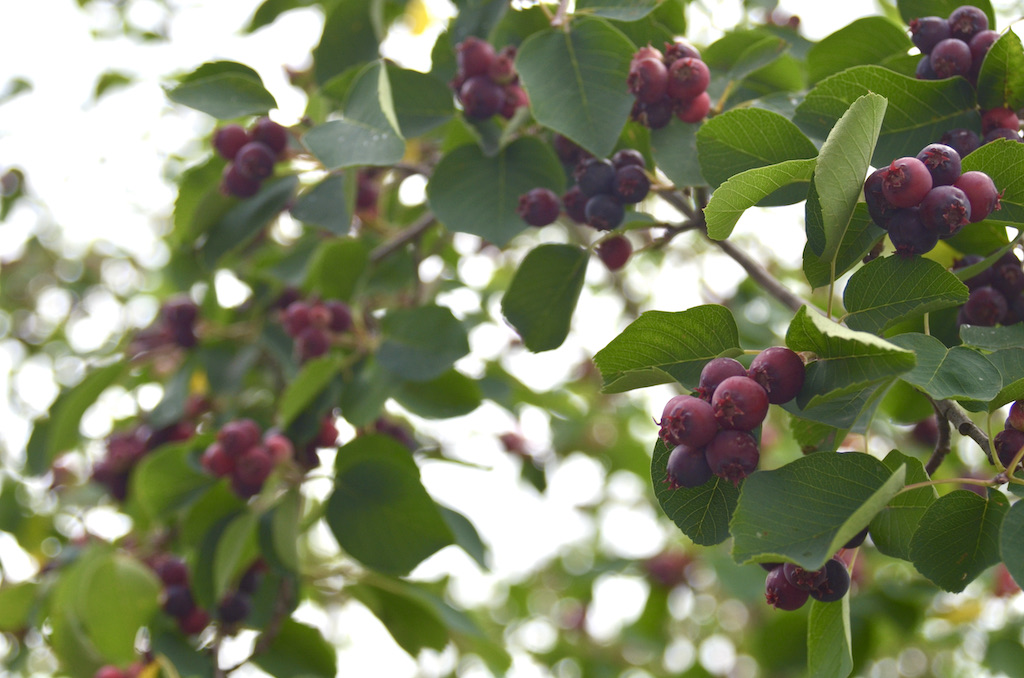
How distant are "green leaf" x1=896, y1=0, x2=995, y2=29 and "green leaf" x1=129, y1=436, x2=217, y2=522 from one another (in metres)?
1.91

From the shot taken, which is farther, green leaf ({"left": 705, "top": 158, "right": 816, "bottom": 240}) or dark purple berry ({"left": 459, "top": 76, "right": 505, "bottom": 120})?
dark purple berry ({"left": 459, "top": 76, "right": 505, "bottom": 120})

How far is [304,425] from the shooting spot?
83.4 inches

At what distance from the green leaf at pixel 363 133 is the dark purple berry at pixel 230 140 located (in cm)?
52

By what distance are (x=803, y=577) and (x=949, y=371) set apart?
32 centimetres

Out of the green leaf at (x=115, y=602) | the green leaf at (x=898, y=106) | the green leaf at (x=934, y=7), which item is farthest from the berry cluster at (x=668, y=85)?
the green leaf at (x=115, y=602)

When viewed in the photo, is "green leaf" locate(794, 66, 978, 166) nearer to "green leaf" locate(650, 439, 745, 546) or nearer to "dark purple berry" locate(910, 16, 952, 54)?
"dark purple berry" locate(910, 16, 952, 54)

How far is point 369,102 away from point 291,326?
854mm

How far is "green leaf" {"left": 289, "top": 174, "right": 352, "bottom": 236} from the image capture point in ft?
6.20

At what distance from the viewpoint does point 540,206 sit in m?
1.63

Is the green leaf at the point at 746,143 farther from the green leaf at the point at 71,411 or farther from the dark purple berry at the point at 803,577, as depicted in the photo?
the green leaf at the point at 71,411

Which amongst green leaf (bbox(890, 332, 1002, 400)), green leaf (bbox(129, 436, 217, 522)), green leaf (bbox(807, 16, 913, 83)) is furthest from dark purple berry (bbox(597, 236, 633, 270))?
green leaf (bbox(129, 436, 217, 522))

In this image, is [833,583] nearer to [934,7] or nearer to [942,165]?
[942,165]

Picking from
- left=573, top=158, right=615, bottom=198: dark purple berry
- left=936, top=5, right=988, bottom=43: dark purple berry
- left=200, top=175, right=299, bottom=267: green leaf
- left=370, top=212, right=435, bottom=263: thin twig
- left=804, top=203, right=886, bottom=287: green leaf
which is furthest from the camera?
left=370, top=212, right=435, bottom=263: thin twig

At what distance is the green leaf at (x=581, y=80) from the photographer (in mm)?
1476
